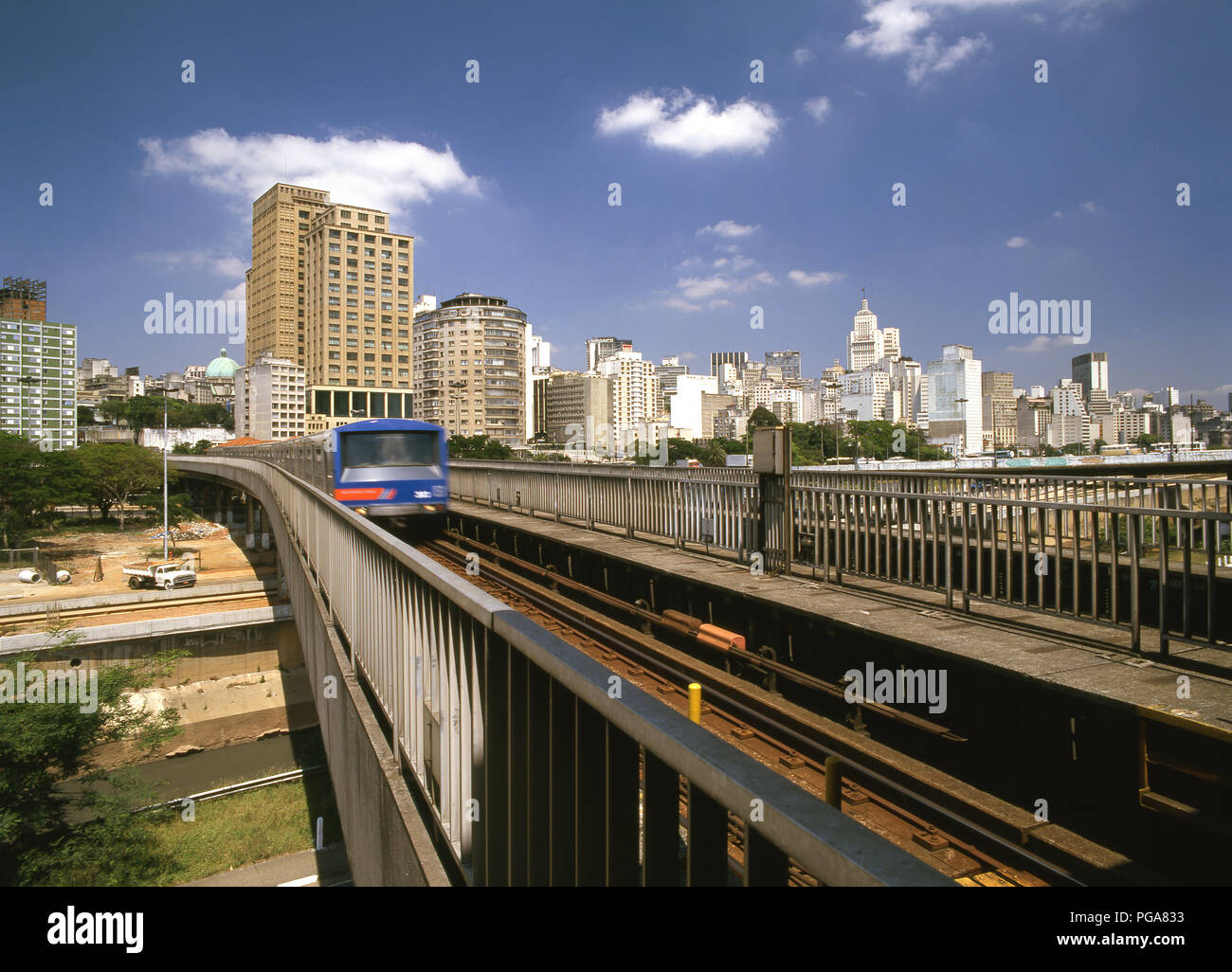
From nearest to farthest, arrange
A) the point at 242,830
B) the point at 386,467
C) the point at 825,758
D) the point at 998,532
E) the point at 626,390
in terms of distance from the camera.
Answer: the point at 825,758 < the point at 998,532 < the point at 386,467 < the point at 242,830 < the point at 626,390

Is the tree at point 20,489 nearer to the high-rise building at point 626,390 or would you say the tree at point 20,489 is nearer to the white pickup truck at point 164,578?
the white pickup truck at point 164,578

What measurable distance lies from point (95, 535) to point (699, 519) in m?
67.8

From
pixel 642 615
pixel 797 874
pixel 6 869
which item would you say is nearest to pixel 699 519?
pixel 642 615

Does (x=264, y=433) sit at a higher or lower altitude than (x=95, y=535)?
higher

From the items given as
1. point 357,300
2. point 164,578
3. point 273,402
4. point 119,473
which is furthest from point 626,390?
point 164,578

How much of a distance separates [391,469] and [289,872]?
1372cm

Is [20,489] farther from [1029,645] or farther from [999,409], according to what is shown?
[999,409]

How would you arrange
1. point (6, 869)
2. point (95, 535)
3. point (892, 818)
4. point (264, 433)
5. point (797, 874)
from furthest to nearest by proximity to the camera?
point (264, 433) < point (95, 535) < point (6, 869) < point (892, 818) < point (797, 874)

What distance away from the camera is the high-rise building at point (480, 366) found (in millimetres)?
138375

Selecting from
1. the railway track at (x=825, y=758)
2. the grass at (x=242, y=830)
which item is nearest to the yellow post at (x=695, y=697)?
the railway track at (x=825, y=758)

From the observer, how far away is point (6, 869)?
78.7 ft

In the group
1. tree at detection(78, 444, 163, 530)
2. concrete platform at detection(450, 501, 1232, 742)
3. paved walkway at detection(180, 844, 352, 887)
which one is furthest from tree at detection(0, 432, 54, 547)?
concrete platform at detection(450, 501, 1232, 742)

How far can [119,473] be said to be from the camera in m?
65.9
